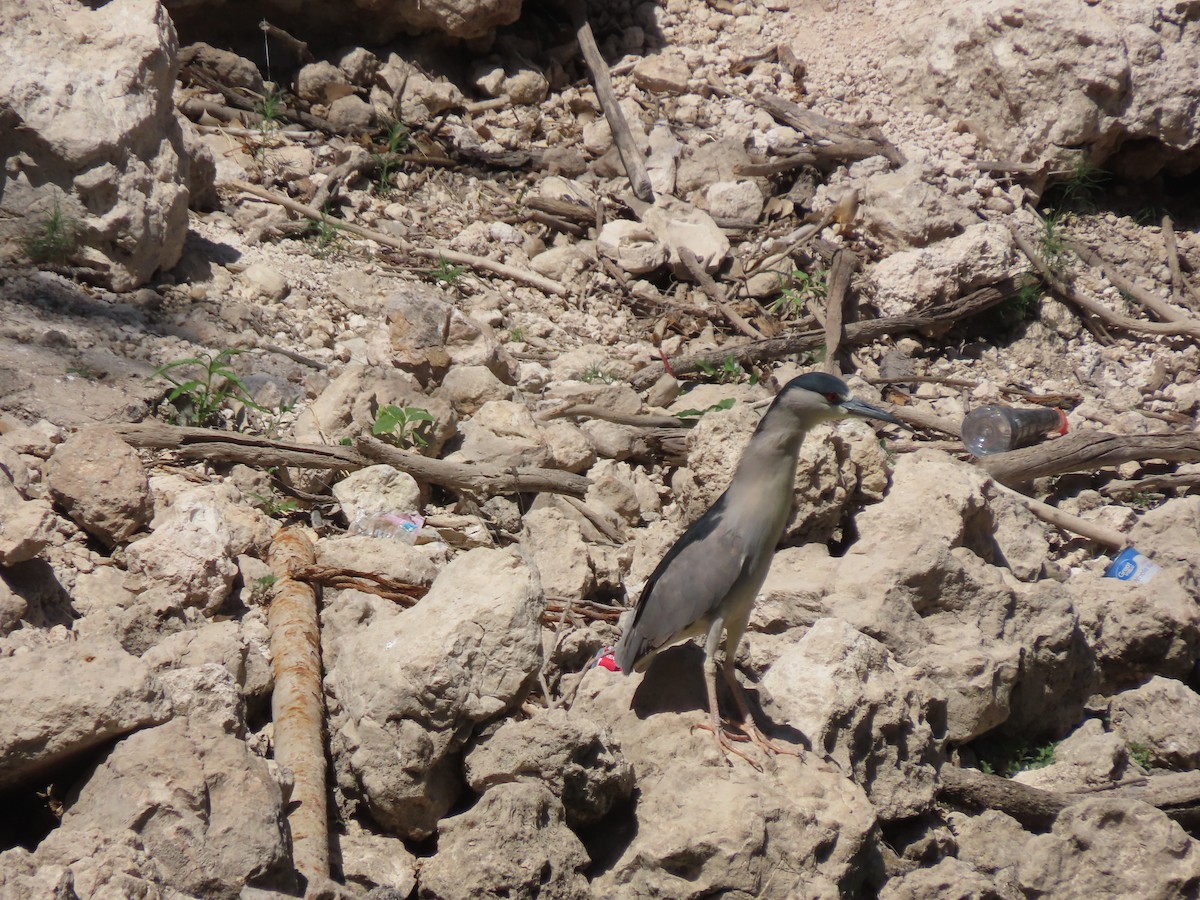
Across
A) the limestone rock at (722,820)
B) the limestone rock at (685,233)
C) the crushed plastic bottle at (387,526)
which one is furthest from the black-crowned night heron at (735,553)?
the limestone rock at (685,233)

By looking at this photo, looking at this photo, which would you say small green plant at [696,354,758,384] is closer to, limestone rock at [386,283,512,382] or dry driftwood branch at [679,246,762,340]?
dry driftwood branch at [679,246,762,340]

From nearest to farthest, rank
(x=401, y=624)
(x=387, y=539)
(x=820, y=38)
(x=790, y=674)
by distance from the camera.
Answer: (x=401, y=624) < (x=790, y=674) < (x=387, y=539) < (x=820, y=38)

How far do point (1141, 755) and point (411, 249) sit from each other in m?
5.09

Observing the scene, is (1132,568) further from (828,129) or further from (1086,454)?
(828,129)

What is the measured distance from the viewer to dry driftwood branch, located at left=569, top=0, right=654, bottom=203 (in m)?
8.54

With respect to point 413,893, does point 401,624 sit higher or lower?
higher

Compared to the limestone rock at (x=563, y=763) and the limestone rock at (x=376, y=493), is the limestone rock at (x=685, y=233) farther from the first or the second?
the limestone rock at (x=563, y=763)

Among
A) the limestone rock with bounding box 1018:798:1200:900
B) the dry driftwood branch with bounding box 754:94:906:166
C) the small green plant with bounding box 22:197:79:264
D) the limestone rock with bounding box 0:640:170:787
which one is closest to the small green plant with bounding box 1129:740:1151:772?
the limestone rock with bounding box 1018:798:1200:900

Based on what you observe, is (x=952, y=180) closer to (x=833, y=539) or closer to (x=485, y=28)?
(x=485, y=28)

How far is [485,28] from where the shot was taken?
8727mm

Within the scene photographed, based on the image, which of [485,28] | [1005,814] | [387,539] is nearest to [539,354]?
[387,539]

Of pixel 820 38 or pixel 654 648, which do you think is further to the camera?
pixel 820 38

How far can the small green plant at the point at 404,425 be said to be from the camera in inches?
220

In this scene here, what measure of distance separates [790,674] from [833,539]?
119 cm
